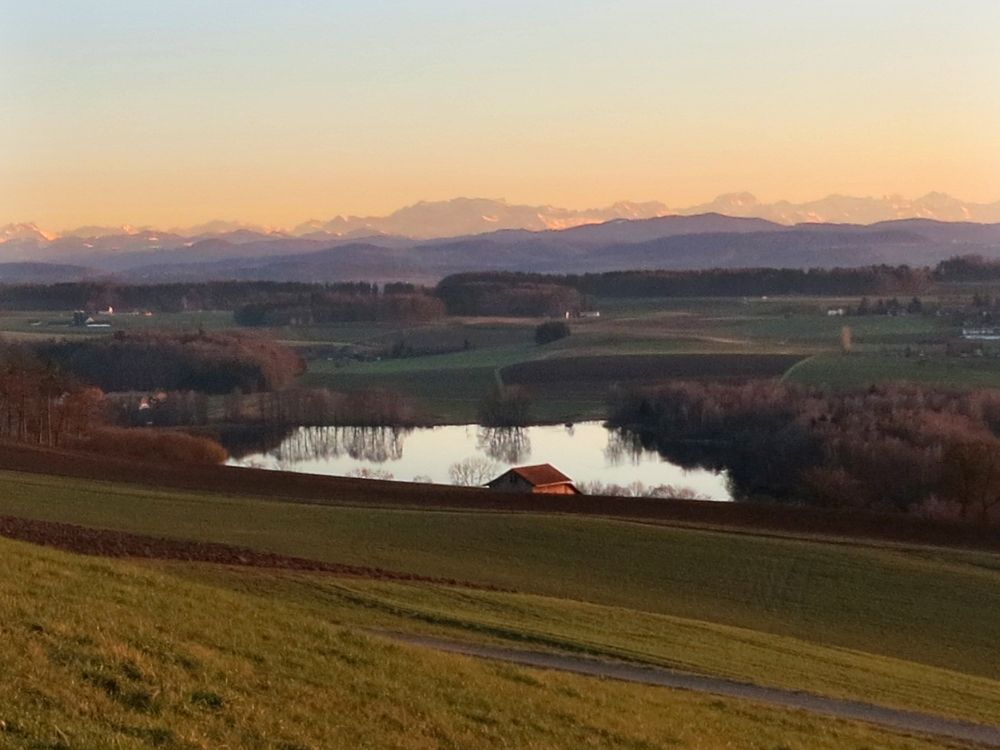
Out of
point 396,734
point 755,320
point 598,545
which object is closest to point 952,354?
point 755,320

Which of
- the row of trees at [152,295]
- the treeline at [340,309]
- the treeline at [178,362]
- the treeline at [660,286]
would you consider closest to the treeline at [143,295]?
the row of trees at [152,295]

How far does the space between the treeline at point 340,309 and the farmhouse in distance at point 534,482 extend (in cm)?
8348

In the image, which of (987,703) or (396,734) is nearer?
(396,734)

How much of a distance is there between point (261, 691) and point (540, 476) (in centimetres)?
2974

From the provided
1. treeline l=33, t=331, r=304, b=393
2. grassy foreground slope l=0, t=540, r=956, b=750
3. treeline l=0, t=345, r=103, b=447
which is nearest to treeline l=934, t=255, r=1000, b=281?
treeline l=33, t=331, r=304, b=393

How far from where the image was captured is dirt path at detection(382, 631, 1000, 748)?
42.4 feet

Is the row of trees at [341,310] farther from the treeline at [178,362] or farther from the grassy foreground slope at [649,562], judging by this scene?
the grassy foreground slope at [649,562]

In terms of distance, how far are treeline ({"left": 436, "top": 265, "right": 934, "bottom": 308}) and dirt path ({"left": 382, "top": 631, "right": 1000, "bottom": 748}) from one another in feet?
373

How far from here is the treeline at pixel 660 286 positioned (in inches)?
5113

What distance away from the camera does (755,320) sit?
107938 mm

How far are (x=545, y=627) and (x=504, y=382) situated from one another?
62760 mm

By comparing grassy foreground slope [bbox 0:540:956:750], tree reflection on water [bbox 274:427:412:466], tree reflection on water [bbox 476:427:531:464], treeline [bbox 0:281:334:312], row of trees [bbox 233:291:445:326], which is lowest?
→ tree reflection on water [bbox 274:427:412:466]

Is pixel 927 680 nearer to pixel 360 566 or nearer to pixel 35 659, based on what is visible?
pixel 360 566

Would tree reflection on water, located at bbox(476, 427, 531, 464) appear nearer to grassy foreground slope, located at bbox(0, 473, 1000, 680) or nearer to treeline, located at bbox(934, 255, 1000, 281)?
grassy foreground slope, located at bbox(0, 473, 1000, 680)
